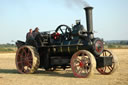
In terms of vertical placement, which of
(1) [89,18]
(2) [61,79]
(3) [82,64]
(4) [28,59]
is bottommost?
(2) [61,79]

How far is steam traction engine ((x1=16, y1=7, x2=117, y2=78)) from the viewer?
10095mm

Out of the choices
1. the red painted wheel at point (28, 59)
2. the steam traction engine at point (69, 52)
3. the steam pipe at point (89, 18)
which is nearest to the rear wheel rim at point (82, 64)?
the steam traction engine at point (69, 52)

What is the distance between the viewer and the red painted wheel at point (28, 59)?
11.4 metres

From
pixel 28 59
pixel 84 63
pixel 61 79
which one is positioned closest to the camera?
pixel 61 79

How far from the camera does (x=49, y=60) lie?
39.2 ft

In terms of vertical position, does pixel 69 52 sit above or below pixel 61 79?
above

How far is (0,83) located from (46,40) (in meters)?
3.93

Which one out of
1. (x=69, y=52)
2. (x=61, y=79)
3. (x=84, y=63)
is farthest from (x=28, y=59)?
(x=84, y=63)

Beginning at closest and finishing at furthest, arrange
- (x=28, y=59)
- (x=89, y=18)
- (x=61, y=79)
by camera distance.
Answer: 1. (x=61, y=79)
2. (x=89, y=18)
3. (x=28, y=59)

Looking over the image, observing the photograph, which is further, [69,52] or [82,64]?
[69,52]

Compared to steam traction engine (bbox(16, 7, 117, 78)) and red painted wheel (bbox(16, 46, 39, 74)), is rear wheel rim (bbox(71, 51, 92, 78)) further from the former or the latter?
red painted wheel (bbox(16, 46, 39, 74))

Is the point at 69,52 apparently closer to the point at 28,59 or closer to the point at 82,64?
the point at 82,64

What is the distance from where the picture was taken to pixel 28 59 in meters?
11.8

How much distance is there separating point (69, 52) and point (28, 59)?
7.31 ft
